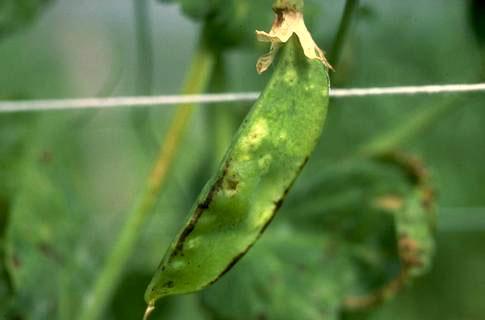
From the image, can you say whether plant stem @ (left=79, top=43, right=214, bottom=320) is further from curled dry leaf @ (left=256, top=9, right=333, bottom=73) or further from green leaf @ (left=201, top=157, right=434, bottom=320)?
curled dry leaf @ (left=256, top=9, right=333, bottom=73)

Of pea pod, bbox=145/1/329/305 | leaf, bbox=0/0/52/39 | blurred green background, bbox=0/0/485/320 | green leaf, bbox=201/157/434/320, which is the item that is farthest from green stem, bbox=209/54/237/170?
pea pod, bbox=145/1/329/305

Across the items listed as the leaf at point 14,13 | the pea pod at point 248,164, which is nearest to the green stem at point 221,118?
the leaf at point 14,13

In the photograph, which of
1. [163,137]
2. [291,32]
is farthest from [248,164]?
[163,137]

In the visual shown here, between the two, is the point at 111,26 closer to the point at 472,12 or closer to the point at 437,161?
the point at 437,161

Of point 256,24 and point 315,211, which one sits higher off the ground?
point 256,24

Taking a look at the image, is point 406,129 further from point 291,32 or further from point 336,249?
point 291,32

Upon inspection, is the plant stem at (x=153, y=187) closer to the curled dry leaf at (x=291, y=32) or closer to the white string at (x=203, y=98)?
the white string at (x=203, y=98)

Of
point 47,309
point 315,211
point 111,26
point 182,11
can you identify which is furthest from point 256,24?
point 111,26
